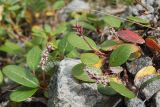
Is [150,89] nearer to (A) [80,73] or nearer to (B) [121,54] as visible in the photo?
(B) [121,54]

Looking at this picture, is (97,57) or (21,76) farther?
(21,76)

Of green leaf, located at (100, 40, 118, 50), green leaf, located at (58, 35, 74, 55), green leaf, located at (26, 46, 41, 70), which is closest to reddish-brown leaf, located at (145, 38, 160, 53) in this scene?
green leaf, located at (100, 40, 118, 50)

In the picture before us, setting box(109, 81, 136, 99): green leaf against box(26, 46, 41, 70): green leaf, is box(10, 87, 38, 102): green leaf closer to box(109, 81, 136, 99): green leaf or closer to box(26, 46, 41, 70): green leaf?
box(26, 46, 41, 70): green leaf

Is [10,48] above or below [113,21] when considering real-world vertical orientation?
below

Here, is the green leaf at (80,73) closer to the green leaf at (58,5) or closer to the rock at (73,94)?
the rock at (73,94)

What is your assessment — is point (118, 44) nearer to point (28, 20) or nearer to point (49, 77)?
point (49, 77)

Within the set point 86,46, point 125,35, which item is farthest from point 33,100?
point 125,35

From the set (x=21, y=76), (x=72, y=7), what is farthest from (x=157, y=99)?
(x=72, y=7)
